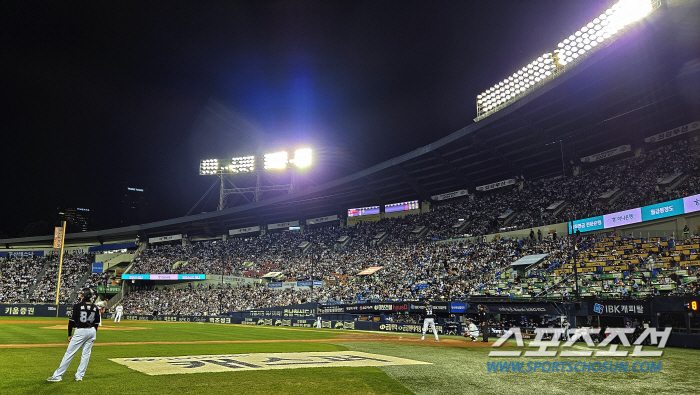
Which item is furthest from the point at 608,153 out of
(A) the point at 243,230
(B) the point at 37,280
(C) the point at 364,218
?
(B) the point at 37,280

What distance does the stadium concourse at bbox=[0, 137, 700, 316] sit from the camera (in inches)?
1143

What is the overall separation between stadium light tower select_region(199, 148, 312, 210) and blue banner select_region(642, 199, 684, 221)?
129 ft

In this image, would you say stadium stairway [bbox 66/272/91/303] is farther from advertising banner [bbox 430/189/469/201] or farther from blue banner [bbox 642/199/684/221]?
blue banner [bbox 642/199/684/221]

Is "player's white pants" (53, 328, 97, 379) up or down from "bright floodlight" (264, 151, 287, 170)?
down

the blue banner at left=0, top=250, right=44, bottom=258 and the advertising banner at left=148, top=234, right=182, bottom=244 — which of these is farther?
the blue banner at left=0, top=250, right=44, bottom=258

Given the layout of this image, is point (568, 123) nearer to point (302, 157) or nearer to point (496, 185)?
point (496, 185)

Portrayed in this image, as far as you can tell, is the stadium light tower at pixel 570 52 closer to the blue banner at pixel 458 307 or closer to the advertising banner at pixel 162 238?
the blue banner at pixel 458 307

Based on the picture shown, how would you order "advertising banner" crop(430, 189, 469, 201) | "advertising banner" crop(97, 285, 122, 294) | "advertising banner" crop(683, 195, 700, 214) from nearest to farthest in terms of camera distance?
"advertising banner" crop(683, 195, 700, 214), "advertising banner" crop(430, 189, 469, 201), "advertising banner" crop(97, 285, 122, 294)

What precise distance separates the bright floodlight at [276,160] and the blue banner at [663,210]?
4271cm

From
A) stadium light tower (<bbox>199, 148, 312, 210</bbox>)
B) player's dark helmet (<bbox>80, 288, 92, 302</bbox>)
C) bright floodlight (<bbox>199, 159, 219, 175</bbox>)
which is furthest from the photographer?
bright floodlight (<bbox>199, 159, 219, 175</bbox>)

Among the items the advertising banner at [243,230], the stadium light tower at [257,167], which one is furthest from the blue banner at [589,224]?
the advertising banner at [243,230]

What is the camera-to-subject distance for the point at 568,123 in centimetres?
3759

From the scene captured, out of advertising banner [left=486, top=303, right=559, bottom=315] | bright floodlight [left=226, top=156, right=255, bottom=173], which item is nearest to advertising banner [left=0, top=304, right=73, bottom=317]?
bright floodlight [left=226, top=156, right=255, bottom=173]

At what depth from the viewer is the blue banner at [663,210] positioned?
29.3 meters
